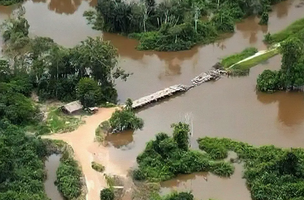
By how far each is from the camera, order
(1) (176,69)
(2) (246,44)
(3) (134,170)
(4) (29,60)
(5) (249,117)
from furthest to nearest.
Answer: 1. (2) (246,44)
2. (1) (176,69)
3. (4) (29,60)
4. (5) (249,117)
5. (3) (134,170)

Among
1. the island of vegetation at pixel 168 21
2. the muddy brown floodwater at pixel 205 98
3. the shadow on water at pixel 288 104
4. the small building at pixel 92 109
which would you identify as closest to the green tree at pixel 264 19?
the island of vegetation at pixel 168 21

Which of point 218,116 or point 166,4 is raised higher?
point 166,4

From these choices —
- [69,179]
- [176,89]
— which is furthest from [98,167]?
[176,89]

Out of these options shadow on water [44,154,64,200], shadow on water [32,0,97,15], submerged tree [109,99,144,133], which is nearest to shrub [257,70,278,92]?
submerged tree [109,99,144,133]

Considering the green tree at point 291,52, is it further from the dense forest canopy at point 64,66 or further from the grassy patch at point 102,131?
the grassy patch at point 102,131

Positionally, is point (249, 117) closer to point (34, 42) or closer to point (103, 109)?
point (103, 109)

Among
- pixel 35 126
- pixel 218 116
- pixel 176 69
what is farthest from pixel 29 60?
pixel 218 116

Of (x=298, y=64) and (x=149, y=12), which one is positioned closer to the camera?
(x=298, y=64)

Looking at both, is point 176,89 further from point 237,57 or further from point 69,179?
point 69,179
